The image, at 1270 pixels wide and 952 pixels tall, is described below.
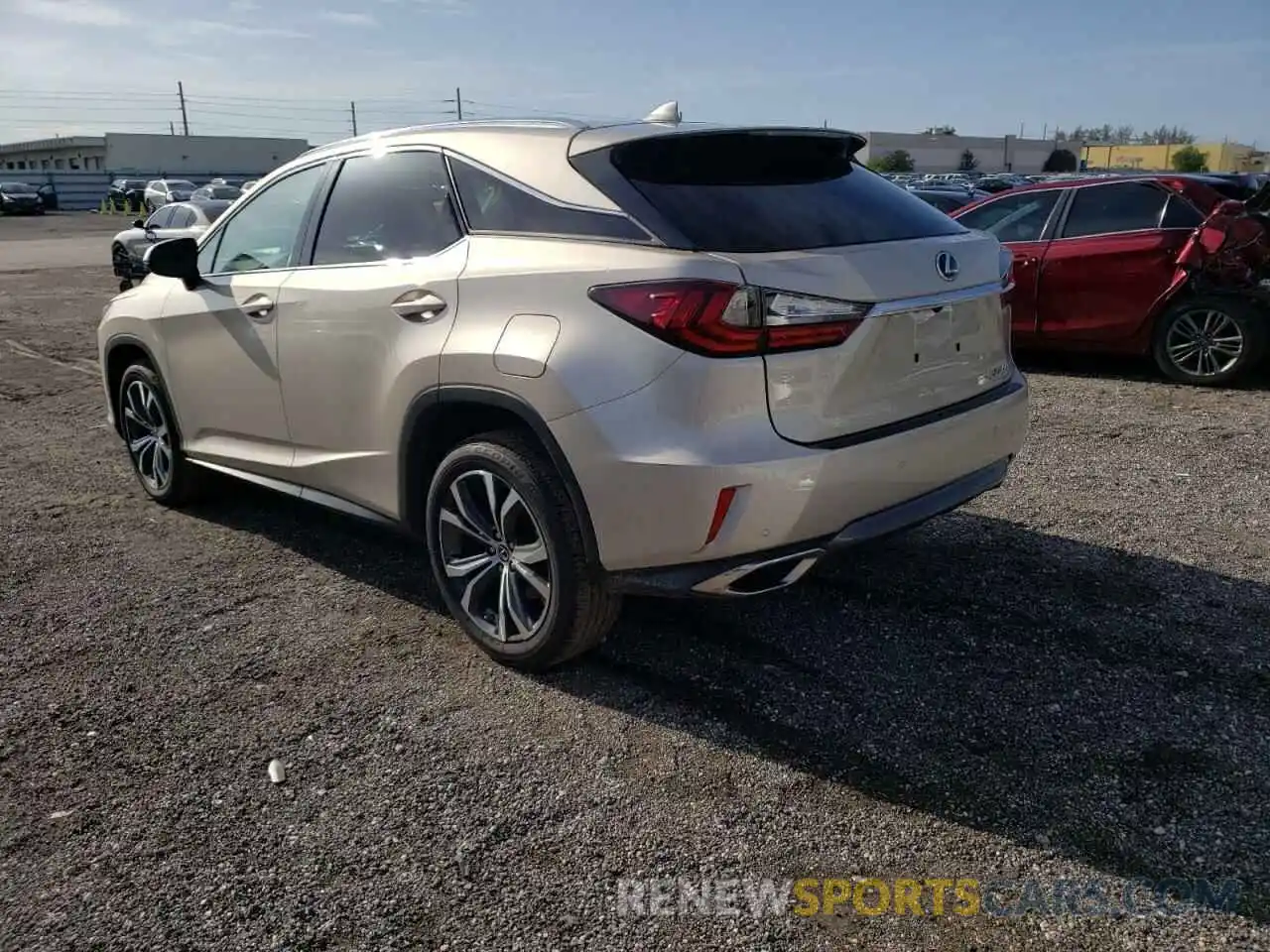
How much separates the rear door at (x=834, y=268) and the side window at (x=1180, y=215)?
4.99 m

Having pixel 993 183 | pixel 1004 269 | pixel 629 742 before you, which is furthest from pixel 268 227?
pixel 993 183

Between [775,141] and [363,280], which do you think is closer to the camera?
[775,141]

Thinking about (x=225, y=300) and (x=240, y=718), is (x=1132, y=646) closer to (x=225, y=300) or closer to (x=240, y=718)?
(x=240, y=718)

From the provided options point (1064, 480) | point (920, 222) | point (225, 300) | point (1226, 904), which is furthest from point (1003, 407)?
point (225, 300)

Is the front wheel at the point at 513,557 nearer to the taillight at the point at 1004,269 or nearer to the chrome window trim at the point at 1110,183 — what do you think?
the taillight at the point at 1004,269

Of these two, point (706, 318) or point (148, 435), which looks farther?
point (148, 435)

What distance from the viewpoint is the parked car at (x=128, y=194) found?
48656mm

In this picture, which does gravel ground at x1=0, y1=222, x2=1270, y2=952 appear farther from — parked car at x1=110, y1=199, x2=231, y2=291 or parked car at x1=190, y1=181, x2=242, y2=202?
parked car at x1=190, y1=181, x2=242, y2=202

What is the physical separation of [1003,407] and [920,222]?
686 millimetres

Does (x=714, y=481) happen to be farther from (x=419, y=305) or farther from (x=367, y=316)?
(x=367, y=316)

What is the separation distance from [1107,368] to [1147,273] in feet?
3.42

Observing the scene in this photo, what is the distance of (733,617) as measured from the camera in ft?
12.7

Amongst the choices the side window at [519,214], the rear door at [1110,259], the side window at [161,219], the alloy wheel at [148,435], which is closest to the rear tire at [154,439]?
the alloy wheel at [148,435]

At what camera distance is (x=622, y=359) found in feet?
9.29
